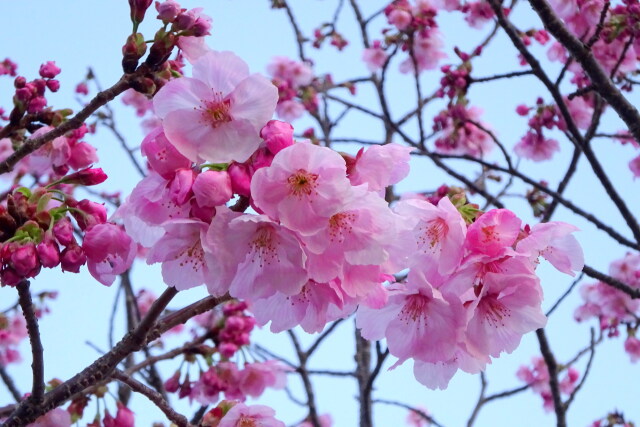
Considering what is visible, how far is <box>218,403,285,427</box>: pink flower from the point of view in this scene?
5.61ft

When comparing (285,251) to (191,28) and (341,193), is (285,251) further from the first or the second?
(191,28)

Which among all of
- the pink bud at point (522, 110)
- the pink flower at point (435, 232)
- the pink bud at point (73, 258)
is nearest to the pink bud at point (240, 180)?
the pink flower at point (435, 232)

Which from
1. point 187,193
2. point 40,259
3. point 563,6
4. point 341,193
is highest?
point 563,6

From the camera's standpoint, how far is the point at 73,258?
1199mm

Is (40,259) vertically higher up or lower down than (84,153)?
lower down

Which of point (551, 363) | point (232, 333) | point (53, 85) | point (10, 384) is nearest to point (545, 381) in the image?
point (551, 363)

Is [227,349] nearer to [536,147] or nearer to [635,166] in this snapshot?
[536,147]

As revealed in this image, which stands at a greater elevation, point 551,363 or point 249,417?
point 551,363

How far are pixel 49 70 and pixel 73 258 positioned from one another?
111cm

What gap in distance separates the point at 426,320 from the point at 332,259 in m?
0.28

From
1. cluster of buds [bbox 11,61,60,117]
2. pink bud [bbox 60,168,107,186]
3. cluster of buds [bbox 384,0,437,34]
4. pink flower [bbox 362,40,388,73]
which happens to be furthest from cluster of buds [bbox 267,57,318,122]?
pink bud [bbox 60,168,107,186]

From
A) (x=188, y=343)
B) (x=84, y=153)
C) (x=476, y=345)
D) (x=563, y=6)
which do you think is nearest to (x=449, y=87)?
(x=563, y=6)

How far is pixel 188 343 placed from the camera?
2.80 metres

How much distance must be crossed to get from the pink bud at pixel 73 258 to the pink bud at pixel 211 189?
373 mm
